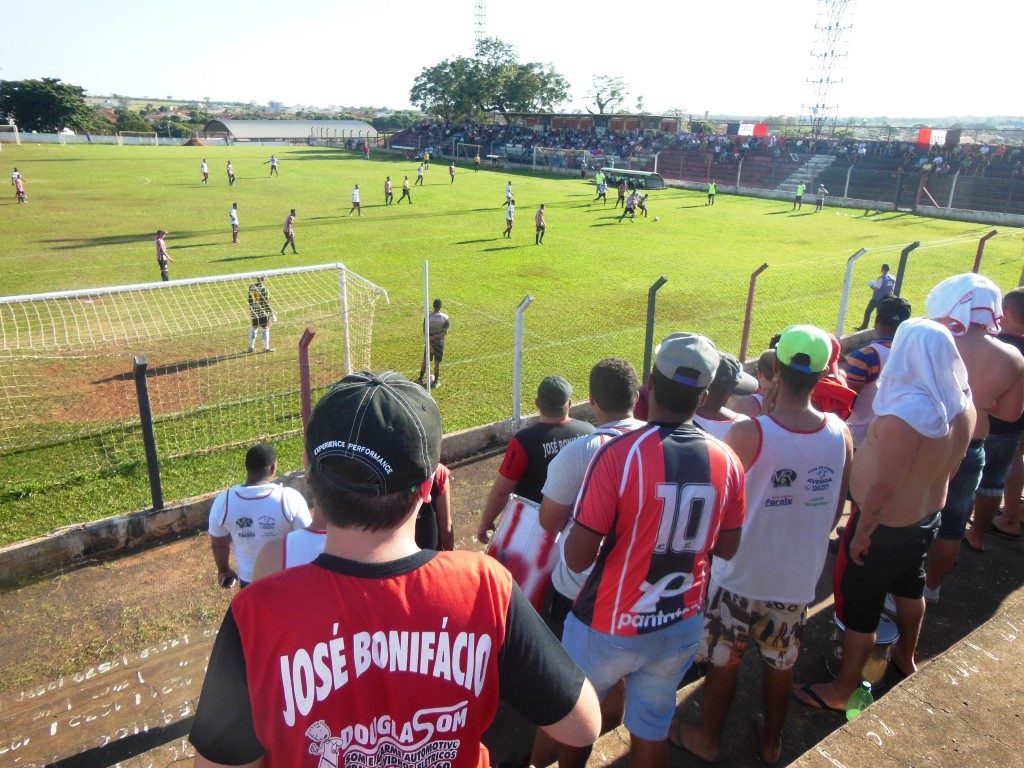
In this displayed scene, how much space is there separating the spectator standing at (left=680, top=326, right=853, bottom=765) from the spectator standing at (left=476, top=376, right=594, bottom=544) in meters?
1.07

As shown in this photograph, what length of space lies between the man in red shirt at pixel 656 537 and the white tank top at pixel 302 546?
96 centimetres

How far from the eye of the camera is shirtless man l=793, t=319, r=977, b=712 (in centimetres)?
328

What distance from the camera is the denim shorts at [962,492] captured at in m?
4.34

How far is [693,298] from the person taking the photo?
16.6 meters

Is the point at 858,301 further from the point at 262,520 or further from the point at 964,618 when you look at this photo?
the point at 262,520

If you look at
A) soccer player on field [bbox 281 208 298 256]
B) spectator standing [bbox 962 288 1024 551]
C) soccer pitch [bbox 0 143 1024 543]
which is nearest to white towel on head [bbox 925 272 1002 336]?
spectator standing [bbox 962 288 1024 551]

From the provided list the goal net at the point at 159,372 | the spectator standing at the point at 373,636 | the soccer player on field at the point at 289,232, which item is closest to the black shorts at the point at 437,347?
the goal net at the point at 159,372

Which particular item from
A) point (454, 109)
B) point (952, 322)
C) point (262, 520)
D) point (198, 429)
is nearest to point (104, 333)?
point (198, 429)

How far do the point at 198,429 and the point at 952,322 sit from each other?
851 cm

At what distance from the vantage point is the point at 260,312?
11914mm

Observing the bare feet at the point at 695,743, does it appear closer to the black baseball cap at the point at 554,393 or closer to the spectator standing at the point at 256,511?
the black baseball cap at the point at 554,393

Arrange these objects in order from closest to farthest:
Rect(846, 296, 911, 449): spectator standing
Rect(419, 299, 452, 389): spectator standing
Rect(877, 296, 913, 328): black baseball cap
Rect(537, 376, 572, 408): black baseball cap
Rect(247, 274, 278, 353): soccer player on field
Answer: Rect(537, 376, 572, 408): black baseball cap → Rect(846, 296, 911, 449): spectator standing → Rect(877, 296, 913, 328): black baseball cap → Rect(419, 299, 452, 389): spectator standing → Rect(247, 274, 278, 353): soccer player on field

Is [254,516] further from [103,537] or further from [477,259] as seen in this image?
[477,259]

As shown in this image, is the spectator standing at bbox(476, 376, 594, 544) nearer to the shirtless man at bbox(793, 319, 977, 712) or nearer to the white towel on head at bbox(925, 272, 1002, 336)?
the shirtless man at bbox(793, 319, 977, 712)
